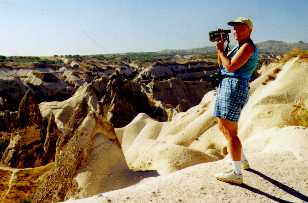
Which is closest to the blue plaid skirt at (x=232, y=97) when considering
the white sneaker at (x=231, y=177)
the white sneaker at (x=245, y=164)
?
the white sneaker at (x=231, y=177)

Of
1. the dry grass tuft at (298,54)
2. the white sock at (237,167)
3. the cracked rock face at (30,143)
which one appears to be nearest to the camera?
the white sock at (237,167)

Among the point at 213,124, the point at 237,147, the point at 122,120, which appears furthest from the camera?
the point at 122,120

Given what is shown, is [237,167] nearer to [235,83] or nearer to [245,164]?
[245,164]

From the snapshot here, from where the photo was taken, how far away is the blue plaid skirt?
5.54 meters

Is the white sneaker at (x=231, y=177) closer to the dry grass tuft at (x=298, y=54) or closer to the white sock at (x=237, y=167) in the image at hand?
the white sock at (x=237, y=167)

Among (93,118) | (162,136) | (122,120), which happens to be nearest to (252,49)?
(93,118)

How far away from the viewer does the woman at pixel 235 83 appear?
5.39m

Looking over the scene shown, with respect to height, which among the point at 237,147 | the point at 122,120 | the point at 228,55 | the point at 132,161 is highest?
the point at 228,55

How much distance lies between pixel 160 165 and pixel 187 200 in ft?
19.2

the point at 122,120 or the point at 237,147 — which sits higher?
the point at 237,147

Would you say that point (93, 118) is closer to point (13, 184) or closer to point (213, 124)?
point (13, 184)

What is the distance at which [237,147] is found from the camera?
5.79m

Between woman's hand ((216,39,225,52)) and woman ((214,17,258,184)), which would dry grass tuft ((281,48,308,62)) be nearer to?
woman ((214,17,258,184))

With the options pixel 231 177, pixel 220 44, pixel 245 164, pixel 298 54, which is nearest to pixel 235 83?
pixel 220 44
